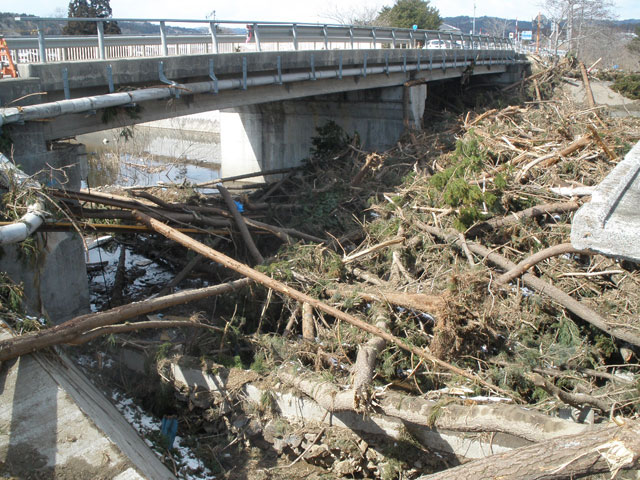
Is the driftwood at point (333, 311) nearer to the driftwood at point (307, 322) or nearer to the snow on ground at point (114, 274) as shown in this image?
the driftwood at point (307, 322)

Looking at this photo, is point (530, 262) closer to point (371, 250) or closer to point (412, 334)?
point (412, 334)

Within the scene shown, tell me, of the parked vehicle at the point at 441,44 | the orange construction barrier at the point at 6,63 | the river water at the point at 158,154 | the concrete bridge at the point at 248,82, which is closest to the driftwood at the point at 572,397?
the concrete bridge at the point at 248,82

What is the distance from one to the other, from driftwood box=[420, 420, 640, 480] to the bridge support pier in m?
5.77

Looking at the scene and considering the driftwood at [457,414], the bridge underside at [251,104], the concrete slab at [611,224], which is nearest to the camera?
the concrete slab at [611,224]

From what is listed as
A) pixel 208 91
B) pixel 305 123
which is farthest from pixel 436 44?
pixel 208 91

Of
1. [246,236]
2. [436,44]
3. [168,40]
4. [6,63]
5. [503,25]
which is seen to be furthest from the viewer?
[503,25]

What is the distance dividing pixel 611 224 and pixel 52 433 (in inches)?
171

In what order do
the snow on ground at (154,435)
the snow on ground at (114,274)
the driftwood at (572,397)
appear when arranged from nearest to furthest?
the driftwood at (572,397), the snow on ground at (154,435), the snow on ground at (114,274)

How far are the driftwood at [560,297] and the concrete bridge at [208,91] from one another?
5.82 metres

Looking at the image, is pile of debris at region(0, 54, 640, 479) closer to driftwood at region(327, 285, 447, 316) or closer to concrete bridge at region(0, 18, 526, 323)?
driftwood at region(327, 285, 447, 316)

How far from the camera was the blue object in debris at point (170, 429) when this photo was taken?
670 cm

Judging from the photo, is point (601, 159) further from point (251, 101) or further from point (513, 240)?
point (251, 101)

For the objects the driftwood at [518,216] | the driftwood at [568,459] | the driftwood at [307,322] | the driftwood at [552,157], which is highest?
the driftwood at [552,157]

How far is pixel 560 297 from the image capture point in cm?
781
